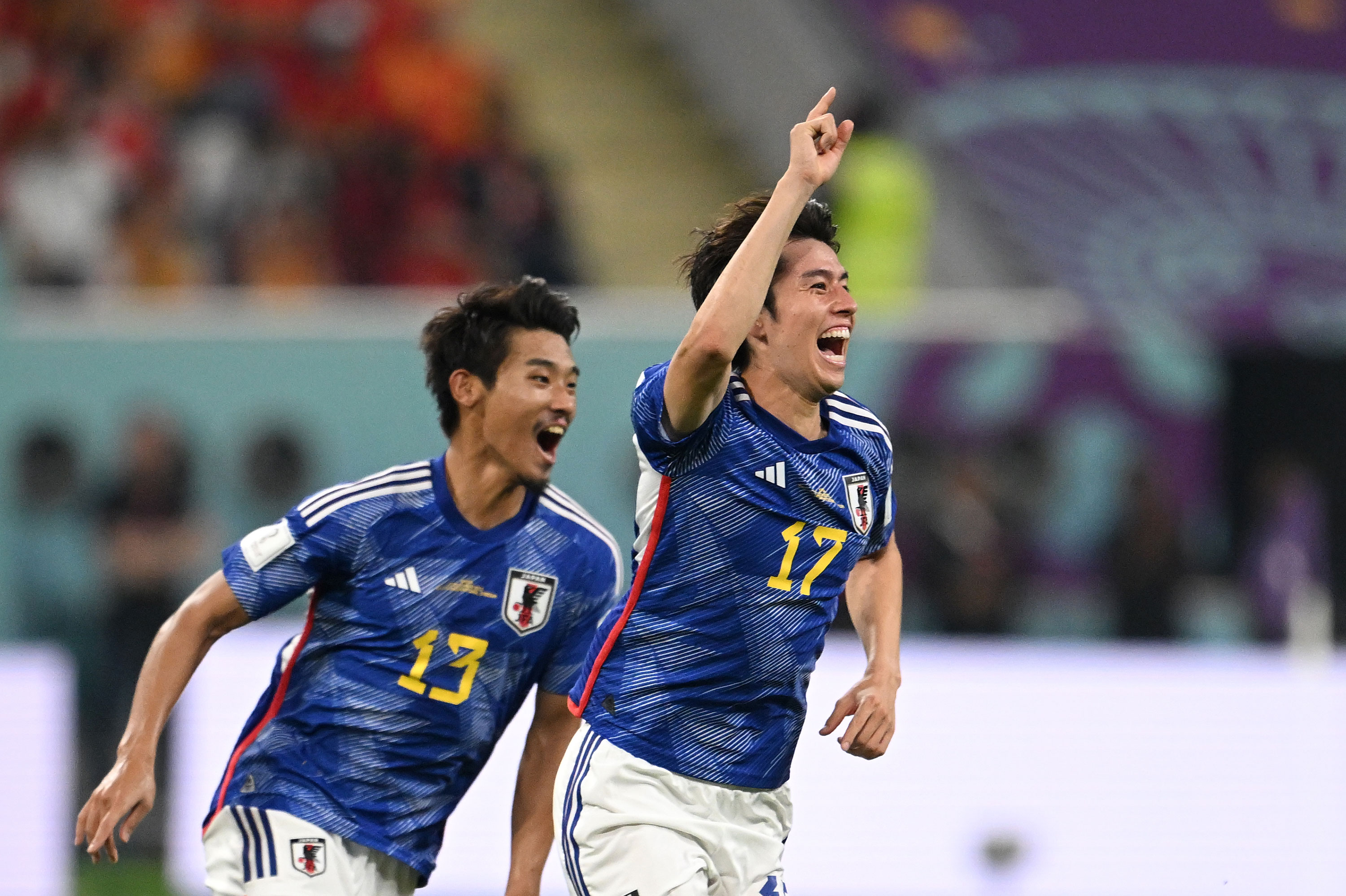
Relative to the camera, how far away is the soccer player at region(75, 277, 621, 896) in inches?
196

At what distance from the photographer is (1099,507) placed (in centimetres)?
1144

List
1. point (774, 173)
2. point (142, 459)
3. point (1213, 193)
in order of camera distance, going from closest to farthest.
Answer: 1. point (142, 459)
2. point (1213, 193)
3. point (774, 173)

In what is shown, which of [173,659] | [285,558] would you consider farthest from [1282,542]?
[173,659]

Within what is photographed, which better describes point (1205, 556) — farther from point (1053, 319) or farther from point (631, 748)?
point (631, 748)

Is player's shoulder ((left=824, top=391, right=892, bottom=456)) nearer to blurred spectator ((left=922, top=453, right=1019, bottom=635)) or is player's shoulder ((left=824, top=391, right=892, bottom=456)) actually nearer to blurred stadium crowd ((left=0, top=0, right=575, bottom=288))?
blurred spectator ((left=922, top=453, right=1019, bottom=635))

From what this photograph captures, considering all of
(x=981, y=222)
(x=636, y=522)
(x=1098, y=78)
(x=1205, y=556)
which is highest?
(x=1098, y=78)

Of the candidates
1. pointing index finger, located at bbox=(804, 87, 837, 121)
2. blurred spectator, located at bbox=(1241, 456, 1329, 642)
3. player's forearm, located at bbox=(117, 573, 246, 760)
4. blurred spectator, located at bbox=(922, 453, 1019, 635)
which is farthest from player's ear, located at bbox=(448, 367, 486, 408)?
blurred spectator, located at bbox=(1241, 456, 1329, 642)

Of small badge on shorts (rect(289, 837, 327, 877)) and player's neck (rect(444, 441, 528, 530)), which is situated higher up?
player's neck (rect(444, 441, 528, 530))

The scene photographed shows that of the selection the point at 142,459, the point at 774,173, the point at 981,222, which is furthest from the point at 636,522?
the point at 774,173

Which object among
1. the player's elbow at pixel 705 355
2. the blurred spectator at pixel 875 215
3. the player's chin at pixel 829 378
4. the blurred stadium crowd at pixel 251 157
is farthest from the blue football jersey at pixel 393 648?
the blurred stadium crowd at pixel 251 157

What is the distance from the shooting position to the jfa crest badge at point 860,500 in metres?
4.52

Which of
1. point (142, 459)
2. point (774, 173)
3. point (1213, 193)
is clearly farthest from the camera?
point (774, 173)

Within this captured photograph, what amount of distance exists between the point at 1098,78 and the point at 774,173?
2.56 meters

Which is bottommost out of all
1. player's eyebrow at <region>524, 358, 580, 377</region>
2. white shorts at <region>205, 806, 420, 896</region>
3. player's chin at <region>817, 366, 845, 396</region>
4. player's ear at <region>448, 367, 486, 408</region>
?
white shorts at <region>205, 806, 420, 896</region>
